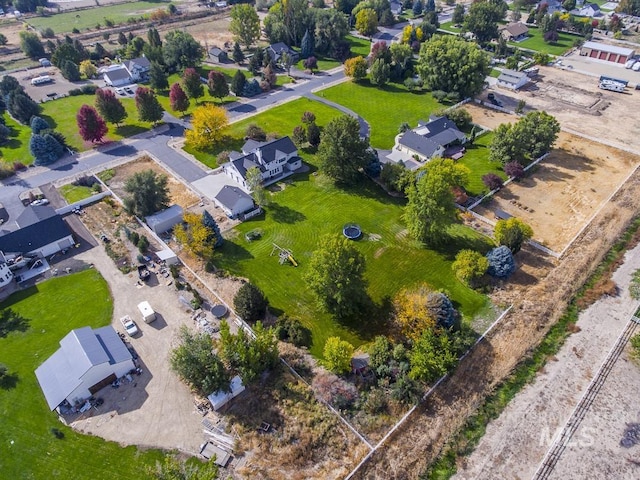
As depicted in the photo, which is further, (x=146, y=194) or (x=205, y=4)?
(x=205, y=4)

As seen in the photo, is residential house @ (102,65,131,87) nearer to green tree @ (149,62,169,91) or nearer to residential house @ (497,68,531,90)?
green tree @ (149,62,169,91)

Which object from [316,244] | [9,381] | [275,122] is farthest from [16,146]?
[316,244]

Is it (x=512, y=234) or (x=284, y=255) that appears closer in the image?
(x=512, y=234)

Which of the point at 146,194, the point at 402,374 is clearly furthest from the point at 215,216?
the point at 402,374

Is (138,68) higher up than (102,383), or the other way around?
(138,68)

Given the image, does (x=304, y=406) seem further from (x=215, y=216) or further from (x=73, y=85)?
(x=73, y=85)

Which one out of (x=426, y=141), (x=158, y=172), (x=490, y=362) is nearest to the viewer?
(x=490, y=362)

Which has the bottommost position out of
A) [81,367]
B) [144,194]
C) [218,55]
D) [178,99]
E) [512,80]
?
[81,367]

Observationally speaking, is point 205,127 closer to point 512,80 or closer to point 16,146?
point 16,146

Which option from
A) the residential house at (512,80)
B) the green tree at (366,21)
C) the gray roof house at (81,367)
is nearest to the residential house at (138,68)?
the green tree at (366,21)
